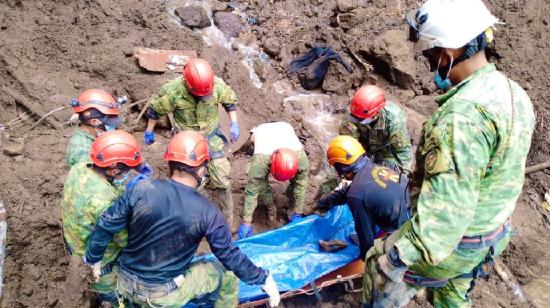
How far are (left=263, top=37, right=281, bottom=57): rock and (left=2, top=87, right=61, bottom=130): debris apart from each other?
3.83 m

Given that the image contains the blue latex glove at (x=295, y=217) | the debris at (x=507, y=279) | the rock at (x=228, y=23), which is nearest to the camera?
the debris at (x=507, y=279)

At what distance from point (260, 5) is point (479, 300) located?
6.44m

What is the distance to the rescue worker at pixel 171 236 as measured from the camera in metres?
2.60

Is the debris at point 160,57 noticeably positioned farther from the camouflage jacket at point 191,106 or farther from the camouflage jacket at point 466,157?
the camouflage jacket at point 466,157

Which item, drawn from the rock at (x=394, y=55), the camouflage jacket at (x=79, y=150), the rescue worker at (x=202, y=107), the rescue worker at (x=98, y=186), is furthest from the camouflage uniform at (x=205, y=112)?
the rock at (x=394, y=55)

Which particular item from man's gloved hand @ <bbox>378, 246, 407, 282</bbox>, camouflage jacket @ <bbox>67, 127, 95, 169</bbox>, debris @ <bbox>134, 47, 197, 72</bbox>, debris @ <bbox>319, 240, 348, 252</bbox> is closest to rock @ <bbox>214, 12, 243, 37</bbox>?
debris @ <bbox>134, 47, 197, 72</bbox>

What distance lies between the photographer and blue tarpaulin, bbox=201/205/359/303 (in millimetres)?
3760

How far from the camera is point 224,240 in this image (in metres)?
2.74

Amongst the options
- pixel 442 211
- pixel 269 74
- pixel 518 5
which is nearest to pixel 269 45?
pixel 269 74

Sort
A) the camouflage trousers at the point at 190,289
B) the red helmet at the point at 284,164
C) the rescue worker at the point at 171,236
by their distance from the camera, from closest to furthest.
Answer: the rescue worker at the point at 171,236 < the camouflage trousers at the point at 190,289 < the red helmet at the point at 284,164

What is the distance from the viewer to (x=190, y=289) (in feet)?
9.86

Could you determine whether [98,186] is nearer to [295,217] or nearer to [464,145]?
[295,217]

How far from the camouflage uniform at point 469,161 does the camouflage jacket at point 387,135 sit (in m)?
2.20

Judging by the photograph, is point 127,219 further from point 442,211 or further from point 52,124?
point 52,124
